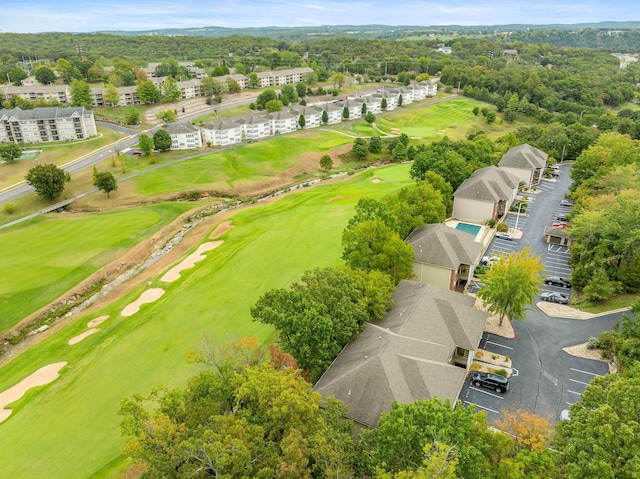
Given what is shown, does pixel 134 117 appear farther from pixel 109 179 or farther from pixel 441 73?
pixel 441 73

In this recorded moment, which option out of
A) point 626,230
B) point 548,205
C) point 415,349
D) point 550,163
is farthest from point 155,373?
point 550,163

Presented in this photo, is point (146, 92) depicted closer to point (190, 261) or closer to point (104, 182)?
point (104, 182)

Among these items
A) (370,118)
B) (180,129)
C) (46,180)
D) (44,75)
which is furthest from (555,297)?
(44,75)

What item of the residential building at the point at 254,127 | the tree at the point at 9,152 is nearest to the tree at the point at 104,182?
the tree at the point at 9,152

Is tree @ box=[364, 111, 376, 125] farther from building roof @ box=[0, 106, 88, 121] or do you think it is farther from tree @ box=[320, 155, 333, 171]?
building roof @ box=[0, 106, 88, 121]

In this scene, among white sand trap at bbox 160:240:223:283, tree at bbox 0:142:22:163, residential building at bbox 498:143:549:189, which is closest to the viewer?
white sand trap at bbox 160:240:223:283

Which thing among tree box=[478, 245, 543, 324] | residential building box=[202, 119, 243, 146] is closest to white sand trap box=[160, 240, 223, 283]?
tree box=[478, 245, 543, 324]

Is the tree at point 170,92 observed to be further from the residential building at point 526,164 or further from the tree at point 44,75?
the residential building at point 526,164
